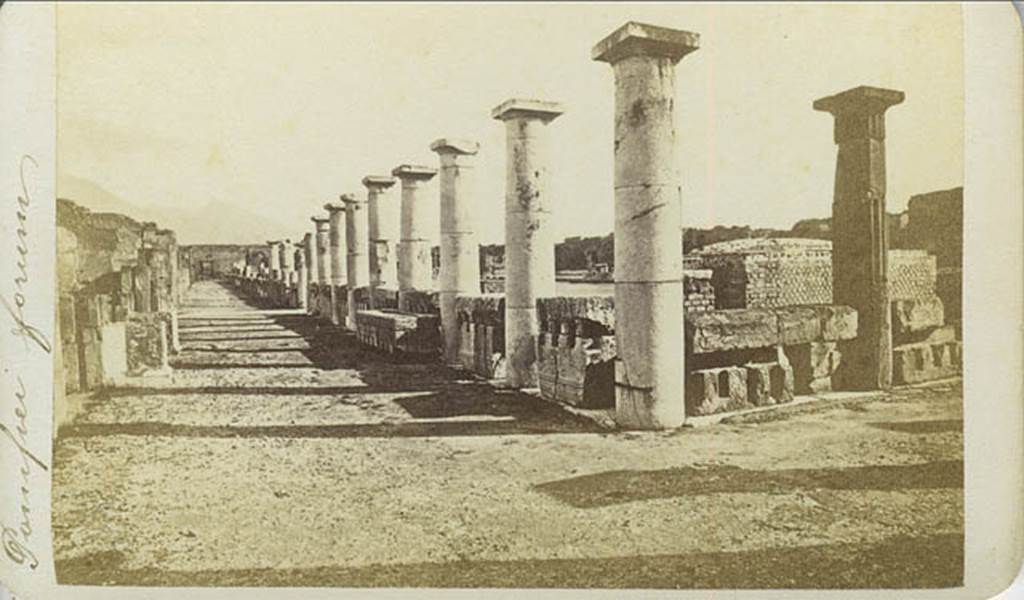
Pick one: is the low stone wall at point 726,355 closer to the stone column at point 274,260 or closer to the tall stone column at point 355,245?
the tall stone column at point 355,245

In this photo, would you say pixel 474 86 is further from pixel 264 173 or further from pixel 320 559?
pixel 320 559

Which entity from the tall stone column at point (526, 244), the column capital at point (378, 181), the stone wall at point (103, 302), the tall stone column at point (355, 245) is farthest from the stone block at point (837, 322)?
the stone wall at point (103, 302)

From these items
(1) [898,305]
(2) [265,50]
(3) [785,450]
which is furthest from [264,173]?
(1) [898,305]

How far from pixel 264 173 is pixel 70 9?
104cm

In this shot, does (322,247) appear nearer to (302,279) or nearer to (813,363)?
(302,279)

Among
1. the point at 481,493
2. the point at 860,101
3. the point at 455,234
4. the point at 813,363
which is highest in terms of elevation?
the point at 860,101

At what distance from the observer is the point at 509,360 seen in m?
3.90

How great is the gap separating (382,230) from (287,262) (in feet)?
1.85

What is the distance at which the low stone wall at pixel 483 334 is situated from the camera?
3.86 metres

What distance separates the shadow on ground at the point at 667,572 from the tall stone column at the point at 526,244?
92 centimetres

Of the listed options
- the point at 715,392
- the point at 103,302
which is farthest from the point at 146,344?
the point at 715,392

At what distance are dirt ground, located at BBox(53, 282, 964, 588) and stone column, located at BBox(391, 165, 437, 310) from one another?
0.93 metres

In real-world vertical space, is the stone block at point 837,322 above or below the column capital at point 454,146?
below

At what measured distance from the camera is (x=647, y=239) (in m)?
3.53
